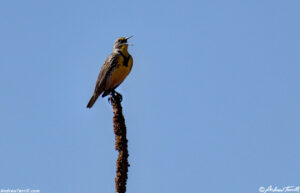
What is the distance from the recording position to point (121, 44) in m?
13.2

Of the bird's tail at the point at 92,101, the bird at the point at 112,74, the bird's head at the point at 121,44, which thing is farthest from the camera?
the bird's head at the point at 121,44

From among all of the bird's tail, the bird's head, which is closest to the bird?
the bird's tail

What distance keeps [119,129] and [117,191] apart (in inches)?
56.2

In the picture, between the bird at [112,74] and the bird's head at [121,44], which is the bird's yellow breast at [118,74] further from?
the bird's head at [121,44]

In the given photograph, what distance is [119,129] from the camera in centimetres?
655

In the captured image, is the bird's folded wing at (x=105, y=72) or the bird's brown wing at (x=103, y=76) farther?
the bird's folded wing at (x=105, y=72)

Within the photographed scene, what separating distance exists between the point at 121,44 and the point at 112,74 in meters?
0.99

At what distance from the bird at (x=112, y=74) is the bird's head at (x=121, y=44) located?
0.34m

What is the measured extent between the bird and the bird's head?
0.34 m

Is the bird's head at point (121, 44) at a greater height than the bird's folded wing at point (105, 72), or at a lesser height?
greater

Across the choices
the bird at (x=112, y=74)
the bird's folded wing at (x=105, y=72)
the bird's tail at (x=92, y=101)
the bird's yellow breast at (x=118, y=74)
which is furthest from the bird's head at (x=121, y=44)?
the bird's tail at (x=92, y=101)

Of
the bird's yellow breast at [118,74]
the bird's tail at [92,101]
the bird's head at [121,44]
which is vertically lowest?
the bird's tail at [92,101]

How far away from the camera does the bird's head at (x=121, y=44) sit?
1317cm

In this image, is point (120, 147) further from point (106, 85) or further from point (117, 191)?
point (106, 85)
